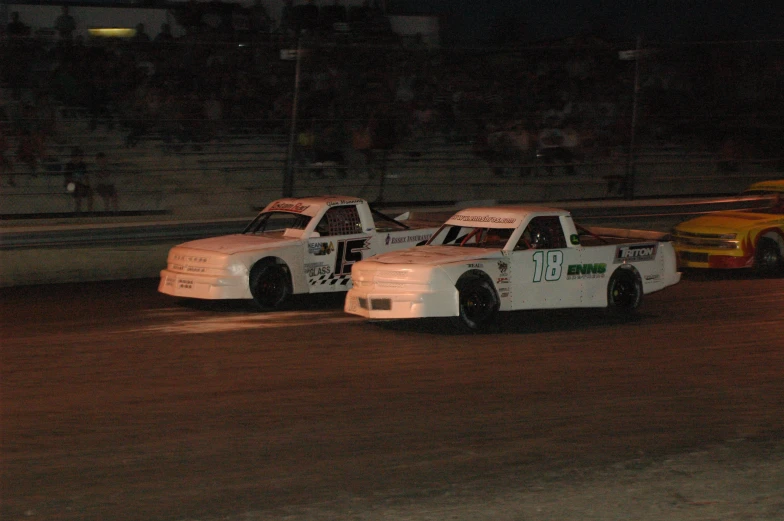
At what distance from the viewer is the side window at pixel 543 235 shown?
37.8 feet

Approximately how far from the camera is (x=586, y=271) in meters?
11.7

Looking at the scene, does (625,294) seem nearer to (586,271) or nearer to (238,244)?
(586,271)

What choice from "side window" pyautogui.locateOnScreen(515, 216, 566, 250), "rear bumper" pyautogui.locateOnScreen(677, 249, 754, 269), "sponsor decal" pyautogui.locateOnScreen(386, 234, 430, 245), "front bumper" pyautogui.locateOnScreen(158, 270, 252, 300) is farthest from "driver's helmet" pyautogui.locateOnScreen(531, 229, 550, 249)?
"rear bumper" pyautogui.locateOnScreen(677, 249, 754, 269)

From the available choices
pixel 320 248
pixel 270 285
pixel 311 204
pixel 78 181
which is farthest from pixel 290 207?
pixel 78 181

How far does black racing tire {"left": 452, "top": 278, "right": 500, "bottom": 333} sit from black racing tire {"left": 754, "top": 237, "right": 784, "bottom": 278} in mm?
6461

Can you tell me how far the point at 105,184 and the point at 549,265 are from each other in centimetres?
827

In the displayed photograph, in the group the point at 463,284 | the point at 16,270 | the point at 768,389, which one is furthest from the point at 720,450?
the point at 16,270

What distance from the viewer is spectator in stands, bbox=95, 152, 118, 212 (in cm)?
1648

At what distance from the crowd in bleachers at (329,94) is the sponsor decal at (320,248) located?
418 cm

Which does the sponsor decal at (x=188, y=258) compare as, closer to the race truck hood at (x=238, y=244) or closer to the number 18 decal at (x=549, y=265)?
the race truck hood at (x=238, y=244)

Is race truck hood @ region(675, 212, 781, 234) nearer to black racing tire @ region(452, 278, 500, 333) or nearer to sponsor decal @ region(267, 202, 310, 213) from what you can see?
black racing tire @ region(452, 278, 500, 333)

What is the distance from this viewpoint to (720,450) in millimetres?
6410

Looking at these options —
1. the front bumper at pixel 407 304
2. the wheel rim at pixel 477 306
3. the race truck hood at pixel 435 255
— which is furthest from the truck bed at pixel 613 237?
the front bumper at pixel 407 304

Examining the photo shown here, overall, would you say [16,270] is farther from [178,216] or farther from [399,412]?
[399,412]
